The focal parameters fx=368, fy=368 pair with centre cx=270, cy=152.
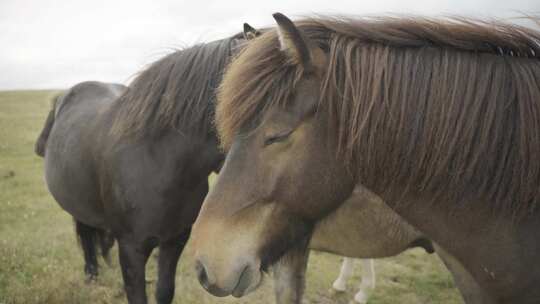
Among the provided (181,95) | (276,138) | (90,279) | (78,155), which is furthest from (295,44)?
(90,279)

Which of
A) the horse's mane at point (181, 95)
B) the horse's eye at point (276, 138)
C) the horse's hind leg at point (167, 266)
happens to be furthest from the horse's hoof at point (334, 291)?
the horse's eye at point (276, 138)

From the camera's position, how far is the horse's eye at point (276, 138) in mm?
1571

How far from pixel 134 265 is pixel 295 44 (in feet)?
7.85

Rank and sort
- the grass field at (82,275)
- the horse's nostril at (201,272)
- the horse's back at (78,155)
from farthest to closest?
the grass field at (82,275)
the horse's back at (78,155)
the horse's nostril at (201,272)

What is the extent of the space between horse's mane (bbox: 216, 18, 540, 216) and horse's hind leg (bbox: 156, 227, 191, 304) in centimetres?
217

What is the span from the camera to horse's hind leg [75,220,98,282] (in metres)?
5.10

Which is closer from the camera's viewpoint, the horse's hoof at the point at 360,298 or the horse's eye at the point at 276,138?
the horse's eye at the point at 276,138

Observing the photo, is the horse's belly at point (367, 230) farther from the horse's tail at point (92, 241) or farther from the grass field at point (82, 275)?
the horse's tail at point (92, 241)

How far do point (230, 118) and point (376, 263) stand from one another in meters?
5.37

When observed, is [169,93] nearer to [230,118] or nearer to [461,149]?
[230,118]

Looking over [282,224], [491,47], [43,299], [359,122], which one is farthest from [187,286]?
[491,47]

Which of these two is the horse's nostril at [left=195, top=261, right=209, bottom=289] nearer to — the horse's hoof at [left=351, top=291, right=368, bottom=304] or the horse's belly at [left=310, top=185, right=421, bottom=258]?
the horse's belly at [left=310, top=185, right=421, bottom=258]

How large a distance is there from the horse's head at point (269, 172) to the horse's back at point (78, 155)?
2149 millimetres

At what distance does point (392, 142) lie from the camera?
5.13ft
